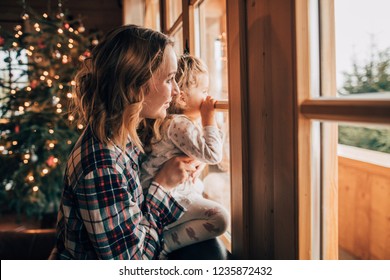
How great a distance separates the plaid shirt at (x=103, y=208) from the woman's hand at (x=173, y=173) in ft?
0.26

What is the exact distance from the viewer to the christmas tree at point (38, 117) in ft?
9.84

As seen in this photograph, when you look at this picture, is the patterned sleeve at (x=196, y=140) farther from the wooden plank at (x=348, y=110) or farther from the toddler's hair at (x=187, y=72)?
the wooden plank at (x=348, y=110)

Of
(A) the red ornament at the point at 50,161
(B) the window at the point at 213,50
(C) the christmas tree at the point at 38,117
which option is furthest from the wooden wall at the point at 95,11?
(B) the window at the point at 213,50

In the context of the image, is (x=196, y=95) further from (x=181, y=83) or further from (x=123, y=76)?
(x=123, y=76)

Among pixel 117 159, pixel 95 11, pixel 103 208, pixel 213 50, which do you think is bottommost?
pixel 103 208

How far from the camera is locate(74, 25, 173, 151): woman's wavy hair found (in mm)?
917

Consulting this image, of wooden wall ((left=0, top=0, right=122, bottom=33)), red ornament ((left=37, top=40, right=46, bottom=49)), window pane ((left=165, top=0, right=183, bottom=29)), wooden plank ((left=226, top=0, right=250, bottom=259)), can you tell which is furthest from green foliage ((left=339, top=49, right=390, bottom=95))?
wooden wall ((left=0, top=0, right=122, bottom=33))

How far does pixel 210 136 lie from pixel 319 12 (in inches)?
18.2

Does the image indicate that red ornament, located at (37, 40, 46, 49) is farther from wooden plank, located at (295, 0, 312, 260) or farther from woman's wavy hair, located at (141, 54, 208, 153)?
wooden plank, located at (295, 0, 312, 260)

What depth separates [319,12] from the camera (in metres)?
0.66

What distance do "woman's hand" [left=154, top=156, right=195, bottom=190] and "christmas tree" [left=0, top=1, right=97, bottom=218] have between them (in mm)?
2108

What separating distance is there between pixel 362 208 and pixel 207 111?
485mm

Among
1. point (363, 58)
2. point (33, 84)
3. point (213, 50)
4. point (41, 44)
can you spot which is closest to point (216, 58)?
point (213, 50)

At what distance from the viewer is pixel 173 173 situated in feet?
3.38
